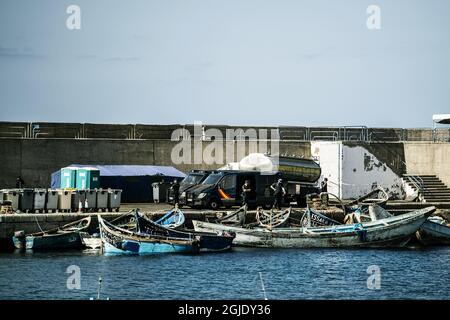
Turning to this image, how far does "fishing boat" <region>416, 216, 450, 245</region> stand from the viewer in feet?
171

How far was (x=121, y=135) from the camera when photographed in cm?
6250

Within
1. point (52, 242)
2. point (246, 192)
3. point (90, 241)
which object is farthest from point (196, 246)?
point (246, 192)

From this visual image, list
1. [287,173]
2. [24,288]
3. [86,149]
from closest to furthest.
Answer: [24,288] < [287,173] < [86,149]

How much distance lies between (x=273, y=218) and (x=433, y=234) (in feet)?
24.8

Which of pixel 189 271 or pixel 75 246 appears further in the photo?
pixel 75 246

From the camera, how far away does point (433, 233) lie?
52.2 meters

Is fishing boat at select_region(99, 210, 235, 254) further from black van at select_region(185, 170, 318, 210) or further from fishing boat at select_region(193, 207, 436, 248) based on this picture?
black van at select_region(185, 170, 318, 210)

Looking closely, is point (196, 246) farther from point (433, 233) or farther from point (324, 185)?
point (324, 185)

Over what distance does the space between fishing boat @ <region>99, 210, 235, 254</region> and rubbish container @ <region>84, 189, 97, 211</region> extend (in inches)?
144

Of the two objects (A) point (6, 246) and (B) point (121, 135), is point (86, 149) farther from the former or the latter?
(A) point (6, 246)

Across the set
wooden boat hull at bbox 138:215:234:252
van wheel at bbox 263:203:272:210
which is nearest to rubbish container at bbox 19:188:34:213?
wooden boat hull at bbox 138:215:234:252
